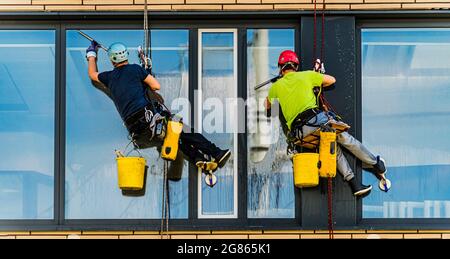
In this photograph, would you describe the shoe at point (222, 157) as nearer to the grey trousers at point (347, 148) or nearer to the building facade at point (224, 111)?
the building facade at point (224, 111)

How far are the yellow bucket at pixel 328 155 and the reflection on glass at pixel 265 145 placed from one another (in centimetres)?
48

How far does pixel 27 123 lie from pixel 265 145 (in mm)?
2084

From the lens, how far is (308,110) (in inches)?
394

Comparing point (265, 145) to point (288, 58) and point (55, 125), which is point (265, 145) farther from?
point (55, 125)

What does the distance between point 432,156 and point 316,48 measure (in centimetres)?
138

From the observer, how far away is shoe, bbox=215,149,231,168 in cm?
1017

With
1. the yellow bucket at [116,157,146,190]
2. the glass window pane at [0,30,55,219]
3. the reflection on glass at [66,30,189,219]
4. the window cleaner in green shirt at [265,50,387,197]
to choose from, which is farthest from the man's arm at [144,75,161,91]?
the window cleaner in green shirt at [265,50,387,197]

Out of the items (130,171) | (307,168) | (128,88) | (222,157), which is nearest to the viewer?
(307,168)

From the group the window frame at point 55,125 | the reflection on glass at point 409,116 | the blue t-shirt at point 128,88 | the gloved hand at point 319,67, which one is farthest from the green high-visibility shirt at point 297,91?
the window frame at point 55,125

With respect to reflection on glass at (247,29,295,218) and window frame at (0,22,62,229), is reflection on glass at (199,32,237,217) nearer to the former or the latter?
reflection on glass at (247,29,295,218)

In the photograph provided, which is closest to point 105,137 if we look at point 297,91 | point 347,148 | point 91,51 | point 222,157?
point 91,51

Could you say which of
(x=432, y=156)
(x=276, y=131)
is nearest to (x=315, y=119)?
(x=276, y=131)
